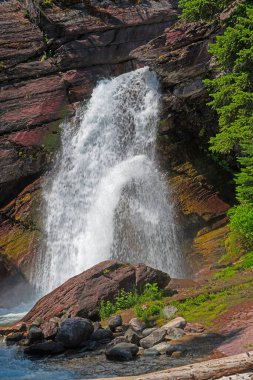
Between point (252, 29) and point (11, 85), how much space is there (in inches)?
723

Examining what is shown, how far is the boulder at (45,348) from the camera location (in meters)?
12.3

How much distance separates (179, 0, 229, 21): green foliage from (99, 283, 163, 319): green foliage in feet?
49.2

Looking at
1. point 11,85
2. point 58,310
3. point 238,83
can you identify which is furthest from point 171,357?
point 11,85

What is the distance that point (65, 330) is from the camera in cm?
1283

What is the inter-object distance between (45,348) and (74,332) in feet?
2.90

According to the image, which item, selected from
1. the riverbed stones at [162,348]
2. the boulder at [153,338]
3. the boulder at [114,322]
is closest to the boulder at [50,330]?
the boulder at [114,322]

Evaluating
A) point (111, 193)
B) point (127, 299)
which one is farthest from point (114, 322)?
point (111, 193)

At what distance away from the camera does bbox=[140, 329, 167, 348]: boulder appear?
11625 millimetres

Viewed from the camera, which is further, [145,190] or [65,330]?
[145,190]

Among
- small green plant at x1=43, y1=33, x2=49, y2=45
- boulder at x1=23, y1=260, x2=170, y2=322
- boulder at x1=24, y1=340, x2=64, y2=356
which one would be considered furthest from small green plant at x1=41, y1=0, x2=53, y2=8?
boulder at x1=24, y1=340, x2=64, y2=356

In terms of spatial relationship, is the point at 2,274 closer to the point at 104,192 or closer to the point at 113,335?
the point at 104,192

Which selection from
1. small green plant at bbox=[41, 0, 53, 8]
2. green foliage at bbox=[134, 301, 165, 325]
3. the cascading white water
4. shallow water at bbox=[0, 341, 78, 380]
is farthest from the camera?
small green plant at bbox=[41, 0, 53, 8]

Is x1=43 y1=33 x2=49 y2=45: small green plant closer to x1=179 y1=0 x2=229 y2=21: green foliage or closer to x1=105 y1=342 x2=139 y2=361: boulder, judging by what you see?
x1=179 y1=0 x2=229 y2=21: green foliage

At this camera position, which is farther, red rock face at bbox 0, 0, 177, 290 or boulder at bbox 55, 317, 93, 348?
red rock face at bbox 0, 0, 177, 290
